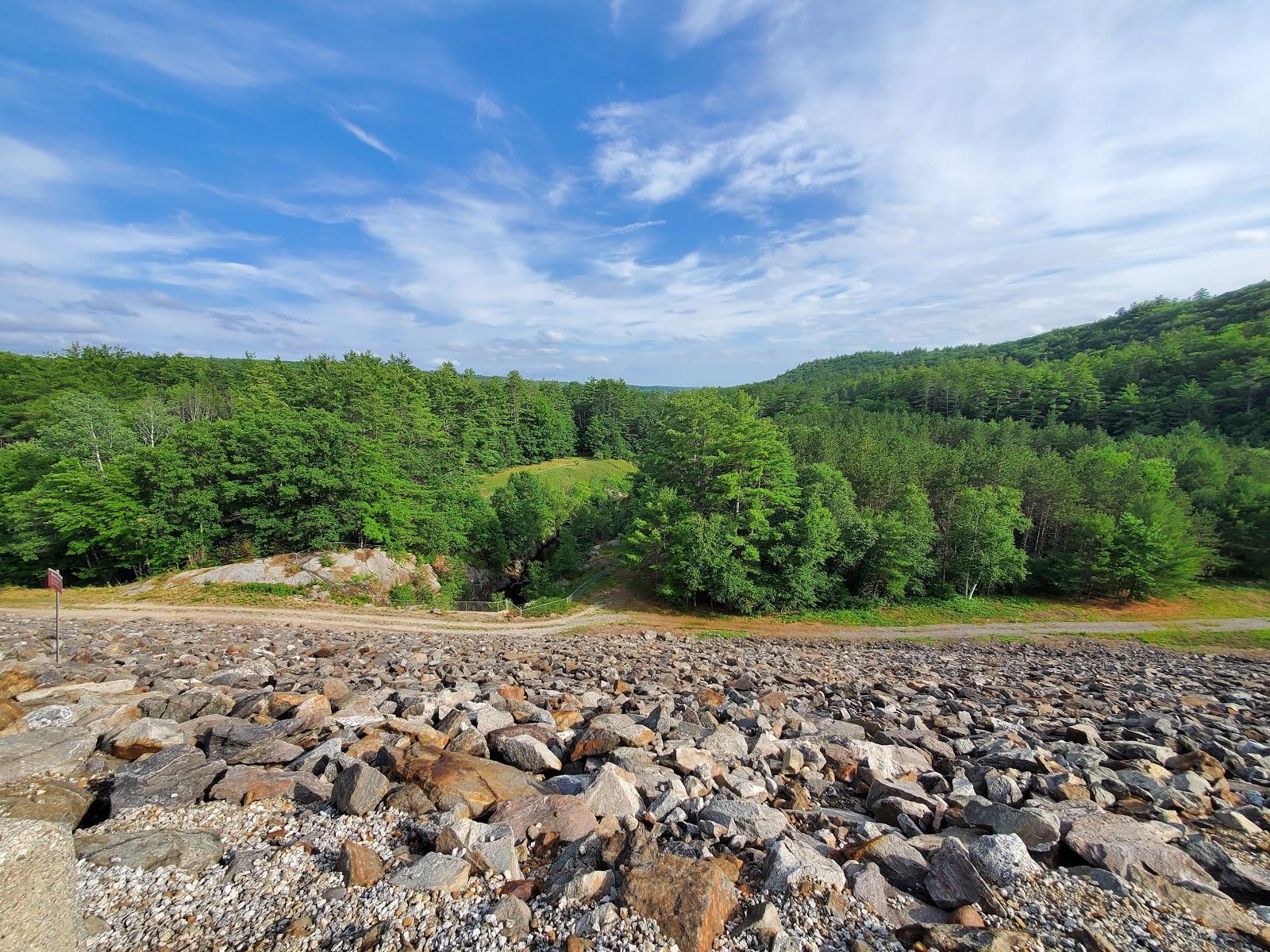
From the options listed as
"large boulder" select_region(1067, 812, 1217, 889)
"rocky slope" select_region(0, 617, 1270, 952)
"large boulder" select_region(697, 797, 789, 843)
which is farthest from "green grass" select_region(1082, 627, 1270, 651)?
"large boulder" select_region(697, 797, 789, 843)

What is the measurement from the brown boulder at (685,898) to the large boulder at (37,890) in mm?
3571

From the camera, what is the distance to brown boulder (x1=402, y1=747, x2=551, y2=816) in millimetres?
5258

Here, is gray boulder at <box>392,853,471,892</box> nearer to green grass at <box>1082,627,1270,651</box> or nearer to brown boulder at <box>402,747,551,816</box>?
brown boulder at <box>402,747,551,816</box>

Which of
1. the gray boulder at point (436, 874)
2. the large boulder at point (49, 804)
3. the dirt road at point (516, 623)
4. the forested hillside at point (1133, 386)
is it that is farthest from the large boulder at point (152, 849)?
the forested hillside at point (1133, 386)

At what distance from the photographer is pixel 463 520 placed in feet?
135

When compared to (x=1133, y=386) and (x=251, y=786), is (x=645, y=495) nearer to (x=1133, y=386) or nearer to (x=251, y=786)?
(x=251, y=786)

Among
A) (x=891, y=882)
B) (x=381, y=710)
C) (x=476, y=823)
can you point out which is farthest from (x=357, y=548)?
(x=891, y=882)

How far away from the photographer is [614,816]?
5.11m

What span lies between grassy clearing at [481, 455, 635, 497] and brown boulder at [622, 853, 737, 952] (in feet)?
185

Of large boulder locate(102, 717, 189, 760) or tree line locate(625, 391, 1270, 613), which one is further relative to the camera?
tree line locate(625, 391, 1270, 613)

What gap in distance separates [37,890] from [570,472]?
2906 inches

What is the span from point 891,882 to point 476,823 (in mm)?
3762

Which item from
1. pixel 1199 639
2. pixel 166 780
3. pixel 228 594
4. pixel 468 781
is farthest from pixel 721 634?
pixel 1199 639

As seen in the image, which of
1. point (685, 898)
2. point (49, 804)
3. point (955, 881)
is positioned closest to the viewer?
point (685, 898)
